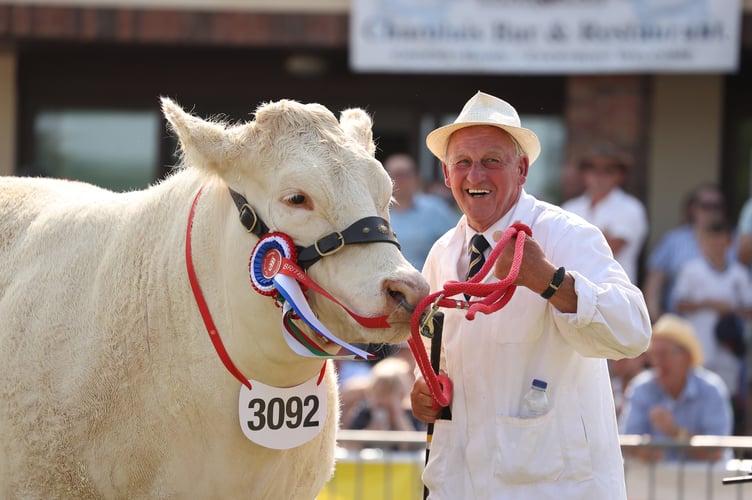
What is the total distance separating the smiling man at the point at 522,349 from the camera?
3.82 metres

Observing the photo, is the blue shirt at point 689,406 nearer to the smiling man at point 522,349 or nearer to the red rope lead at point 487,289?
the smiling man at point 522,349

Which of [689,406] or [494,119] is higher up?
[494,119]

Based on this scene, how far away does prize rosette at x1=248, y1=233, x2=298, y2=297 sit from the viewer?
143 inches

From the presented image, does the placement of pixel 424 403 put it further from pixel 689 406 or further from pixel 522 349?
pixel 689 406

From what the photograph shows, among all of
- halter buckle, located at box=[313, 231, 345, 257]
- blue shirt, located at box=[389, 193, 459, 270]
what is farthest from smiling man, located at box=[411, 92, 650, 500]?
blue shirt, located at box=[389, 193, 459, 270]

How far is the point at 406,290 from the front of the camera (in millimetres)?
3449

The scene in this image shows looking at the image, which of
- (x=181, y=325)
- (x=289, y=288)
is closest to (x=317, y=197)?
(x=289, y=288)

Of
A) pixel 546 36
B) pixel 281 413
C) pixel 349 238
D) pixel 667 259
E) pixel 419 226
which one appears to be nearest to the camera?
pixel 349 238

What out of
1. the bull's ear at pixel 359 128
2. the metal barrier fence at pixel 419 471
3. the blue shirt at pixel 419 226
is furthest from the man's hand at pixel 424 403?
the blue shirt at pixel 419 226

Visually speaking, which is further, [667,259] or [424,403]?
[667,259]

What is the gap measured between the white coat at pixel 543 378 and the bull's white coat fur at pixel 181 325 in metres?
0.49

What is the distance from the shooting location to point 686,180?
10797mm

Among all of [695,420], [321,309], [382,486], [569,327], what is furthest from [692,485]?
[321,309]

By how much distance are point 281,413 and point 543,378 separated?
0.86 m
